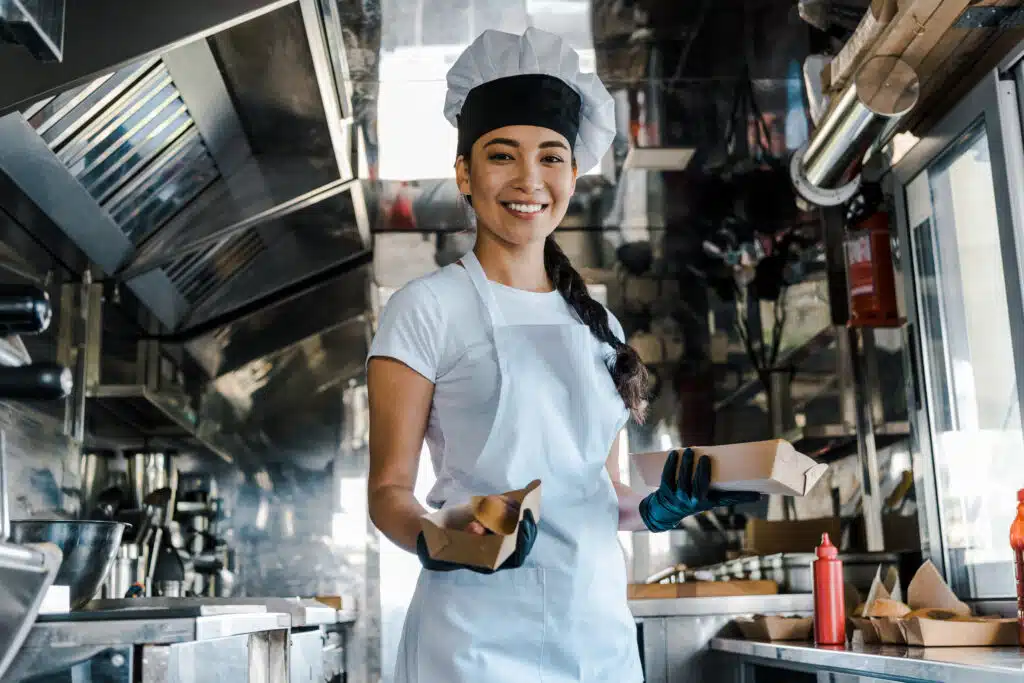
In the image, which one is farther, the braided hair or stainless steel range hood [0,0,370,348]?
stainless steel range hood [0,0,370,348]

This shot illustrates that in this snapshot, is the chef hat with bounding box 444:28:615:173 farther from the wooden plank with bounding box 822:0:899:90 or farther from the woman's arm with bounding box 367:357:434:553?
the wooden plank with bounding box 822:0:899:90

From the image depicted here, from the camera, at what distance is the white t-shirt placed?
4.13 ft

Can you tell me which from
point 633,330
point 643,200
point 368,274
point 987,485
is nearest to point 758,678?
point 987,485

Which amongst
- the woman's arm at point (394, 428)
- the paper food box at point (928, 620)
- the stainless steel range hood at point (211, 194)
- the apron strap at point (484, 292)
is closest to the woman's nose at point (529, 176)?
the apron strap at point (484, 292)

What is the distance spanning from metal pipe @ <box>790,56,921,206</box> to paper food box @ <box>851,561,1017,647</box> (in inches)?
37.0

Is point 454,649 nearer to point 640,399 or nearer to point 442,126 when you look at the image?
point 640,399

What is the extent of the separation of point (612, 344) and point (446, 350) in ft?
0.77

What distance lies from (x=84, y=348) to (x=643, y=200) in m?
1.82

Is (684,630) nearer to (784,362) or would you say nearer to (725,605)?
(725,605)

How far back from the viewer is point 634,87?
3133mm

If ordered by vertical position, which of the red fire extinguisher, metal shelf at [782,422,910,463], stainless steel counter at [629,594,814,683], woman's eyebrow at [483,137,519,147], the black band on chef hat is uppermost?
the red fire extinguisher

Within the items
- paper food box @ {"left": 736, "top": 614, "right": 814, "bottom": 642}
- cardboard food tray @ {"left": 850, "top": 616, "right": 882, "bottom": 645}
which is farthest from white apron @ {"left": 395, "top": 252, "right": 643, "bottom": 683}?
paper food box @ {"left": 736, "top": 614, "right": 814, "bottom": 642}

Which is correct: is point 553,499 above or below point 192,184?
below

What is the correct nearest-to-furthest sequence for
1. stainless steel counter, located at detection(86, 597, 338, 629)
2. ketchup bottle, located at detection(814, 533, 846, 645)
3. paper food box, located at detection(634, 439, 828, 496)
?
paper food box, located at detection(634, 439, 828, 496)
stainless steel counter, located at detection(86, 597, 338, 629)
ketchup bottle, located at detection(814, 533, 846, 645)
